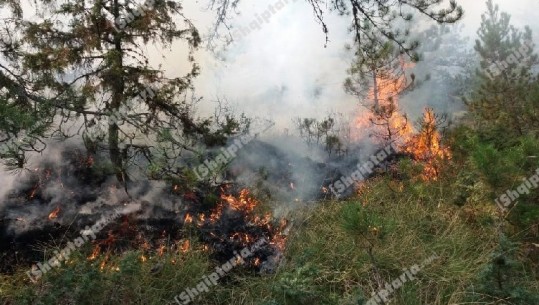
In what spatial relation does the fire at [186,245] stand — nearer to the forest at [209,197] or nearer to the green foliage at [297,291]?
the forest at [209,197]

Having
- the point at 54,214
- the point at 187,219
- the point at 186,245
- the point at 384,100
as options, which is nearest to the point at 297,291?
the point at 186,245

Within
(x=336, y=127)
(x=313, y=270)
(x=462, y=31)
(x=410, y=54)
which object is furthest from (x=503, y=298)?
(x=462, y=31)

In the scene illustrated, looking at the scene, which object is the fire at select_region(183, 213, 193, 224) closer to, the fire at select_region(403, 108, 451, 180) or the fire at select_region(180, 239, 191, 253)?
the fire at select_region(180, 239, 191, 253)

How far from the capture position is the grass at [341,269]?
12.5 feet

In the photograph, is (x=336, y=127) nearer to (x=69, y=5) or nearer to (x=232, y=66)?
(x=232, y=66)

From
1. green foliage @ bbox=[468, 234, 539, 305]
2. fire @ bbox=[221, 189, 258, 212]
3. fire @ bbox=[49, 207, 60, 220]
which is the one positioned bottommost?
green foliage @ bbox=[468, 234, 539, 305]

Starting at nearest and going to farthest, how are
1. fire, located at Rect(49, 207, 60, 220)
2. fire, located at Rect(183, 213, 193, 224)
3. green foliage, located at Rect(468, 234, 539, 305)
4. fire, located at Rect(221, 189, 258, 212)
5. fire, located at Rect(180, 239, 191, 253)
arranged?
green foliage, located at Rect(468, 234, 539, 305) < fire, located at Rect(180, 239, 191, 253) < fire, located at Rect(49, 207, 60, 220) < fire, located at Rect(183, 213, 193, 224) < fire, located at Rect(221, 189, 258, 212)

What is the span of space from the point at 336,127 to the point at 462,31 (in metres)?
22.7

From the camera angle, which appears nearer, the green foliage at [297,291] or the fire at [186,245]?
the green foliage at [297,291]

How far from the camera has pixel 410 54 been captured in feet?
12.3

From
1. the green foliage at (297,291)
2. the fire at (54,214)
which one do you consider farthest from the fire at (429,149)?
the fire at (54,214)

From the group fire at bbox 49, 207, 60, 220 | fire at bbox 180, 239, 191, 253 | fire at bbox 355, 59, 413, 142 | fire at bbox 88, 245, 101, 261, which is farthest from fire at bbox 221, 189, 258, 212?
fire at bbox 355, 59, 413, 142

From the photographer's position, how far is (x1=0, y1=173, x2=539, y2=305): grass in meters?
3.82

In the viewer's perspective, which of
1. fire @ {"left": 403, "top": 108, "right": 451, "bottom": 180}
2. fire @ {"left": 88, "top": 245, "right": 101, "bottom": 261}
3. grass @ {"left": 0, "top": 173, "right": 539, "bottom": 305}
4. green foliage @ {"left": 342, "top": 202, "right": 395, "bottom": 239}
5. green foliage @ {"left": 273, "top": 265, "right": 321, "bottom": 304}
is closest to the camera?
green foliage @ {"left": 273, "top": 265, "right": 321, "bottom": 304}
